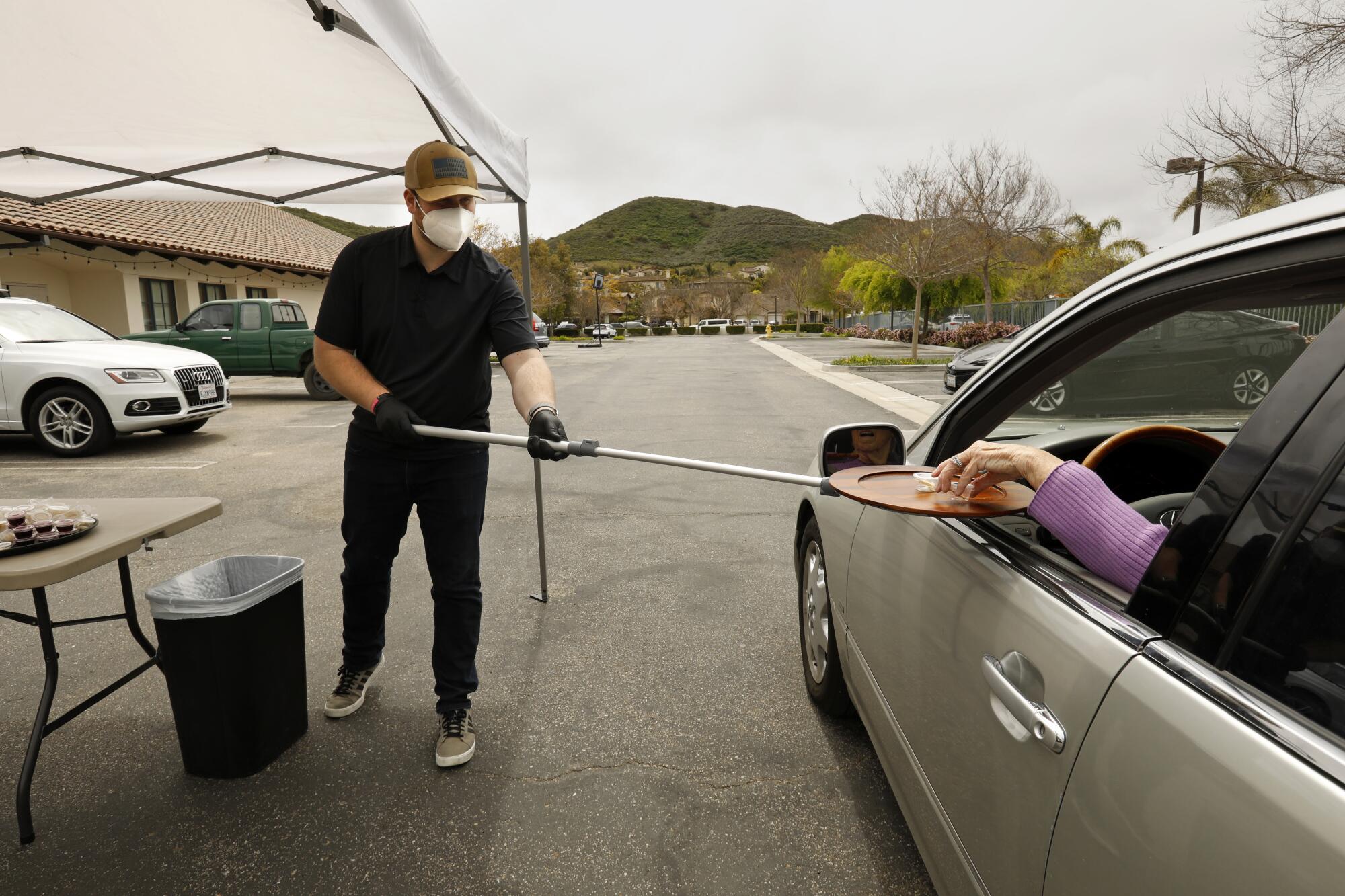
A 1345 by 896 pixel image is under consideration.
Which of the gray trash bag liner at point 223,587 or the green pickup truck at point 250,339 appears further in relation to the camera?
the green pickup truck at point 250,339

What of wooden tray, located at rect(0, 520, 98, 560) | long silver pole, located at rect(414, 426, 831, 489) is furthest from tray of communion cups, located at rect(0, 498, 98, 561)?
long silver pole, located at rect(414, 426, 831, 489)

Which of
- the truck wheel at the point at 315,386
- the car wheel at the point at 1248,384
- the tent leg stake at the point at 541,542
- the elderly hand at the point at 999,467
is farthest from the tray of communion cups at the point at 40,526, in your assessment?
the truck wheel at the point at 315,386

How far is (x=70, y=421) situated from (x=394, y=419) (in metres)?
8.06

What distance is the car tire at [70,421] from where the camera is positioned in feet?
27.2

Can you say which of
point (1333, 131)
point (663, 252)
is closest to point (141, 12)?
point (1333, 131)

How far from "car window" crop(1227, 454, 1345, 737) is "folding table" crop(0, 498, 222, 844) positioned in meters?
2.56

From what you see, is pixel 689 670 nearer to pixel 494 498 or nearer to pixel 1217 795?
pixel 1217 795

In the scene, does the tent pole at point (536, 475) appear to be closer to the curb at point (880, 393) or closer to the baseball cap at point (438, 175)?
the baseball cap at point (438, 175)

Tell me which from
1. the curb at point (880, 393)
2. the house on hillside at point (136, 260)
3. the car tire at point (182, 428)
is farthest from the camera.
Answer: the house on hillside at point (136, 260)

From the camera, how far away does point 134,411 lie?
27.8ft

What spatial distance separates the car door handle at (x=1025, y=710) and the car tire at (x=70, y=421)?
966 centimetres

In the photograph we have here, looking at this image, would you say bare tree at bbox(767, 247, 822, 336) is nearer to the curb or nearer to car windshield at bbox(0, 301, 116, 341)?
the curb

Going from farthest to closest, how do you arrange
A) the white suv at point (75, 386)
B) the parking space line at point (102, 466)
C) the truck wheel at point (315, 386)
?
the truck wheel at point (315, 386)
the white suv at point (75, 386)
the parking space line at point (102, 466)

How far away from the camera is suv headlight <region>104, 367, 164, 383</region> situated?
8328 mm
